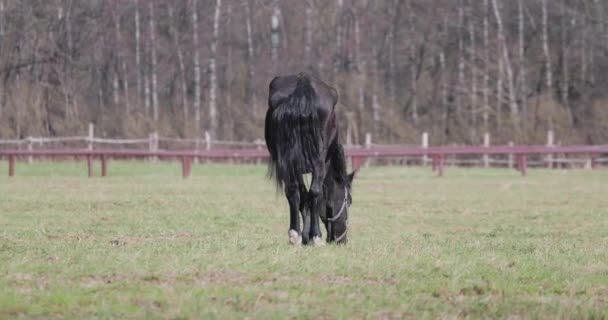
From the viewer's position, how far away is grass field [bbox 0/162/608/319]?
273 inches

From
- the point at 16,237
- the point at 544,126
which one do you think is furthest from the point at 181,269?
the point at 544,126

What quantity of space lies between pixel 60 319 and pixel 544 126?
46.5 meters

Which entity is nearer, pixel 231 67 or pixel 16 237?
pixel 16 237

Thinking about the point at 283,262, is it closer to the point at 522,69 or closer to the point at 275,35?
the point at 522,69

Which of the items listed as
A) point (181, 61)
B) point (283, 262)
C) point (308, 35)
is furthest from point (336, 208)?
point (181, 61)

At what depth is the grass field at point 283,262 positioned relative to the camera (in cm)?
692

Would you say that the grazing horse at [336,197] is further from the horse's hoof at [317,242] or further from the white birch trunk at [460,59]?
the white birch trunk at [460,59]

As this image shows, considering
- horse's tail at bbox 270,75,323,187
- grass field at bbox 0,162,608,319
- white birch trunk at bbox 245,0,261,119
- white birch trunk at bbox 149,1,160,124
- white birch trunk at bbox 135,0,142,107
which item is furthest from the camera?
white birch trunk at bbox 245,0,261,119

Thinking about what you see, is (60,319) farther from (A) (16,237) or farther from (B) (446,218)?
(B) (446,218)

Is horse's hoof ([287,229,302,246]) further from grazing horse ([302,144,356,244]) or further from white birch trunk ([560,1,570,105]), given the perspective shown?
white birch trunk ([560,1,570,105])

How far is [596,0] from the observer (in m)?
54.3

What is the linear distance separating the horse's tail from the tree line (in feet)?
129

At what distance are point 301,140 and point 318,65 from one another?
44.1 metres

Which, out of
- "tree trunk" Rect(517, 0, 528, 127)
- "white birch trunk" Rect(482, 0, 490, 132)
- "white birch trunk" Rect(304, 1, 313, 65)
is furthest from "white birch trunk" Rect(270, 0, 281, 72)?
"tree trunk" Rect(517, 0, 528, 127)
